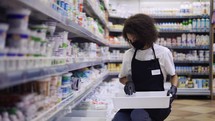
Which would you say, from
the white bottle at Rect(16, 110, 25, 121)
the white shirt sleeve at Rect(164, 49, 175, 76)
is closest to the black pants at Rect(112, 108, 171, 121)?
the white shirt sleeve at Rect(164, 49, 175, 76)

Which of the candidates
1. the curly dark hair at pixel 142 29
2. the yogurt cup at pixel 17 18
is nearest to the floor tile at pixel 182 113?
the curly dark hair at pixel 142 29

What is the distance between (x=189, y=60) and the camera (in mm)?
6922

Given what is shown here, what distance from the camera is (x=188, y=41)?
6.98m

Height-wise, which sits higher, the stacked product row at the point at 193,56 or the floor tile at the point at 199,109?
the stacked product row at the point at 193,56

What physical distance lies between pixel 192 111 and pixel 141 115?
329 centimetres

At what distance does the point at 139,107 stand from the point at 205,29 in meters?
5.13

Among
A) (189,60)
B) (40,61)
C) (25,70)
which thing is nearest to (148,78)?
(40,61)

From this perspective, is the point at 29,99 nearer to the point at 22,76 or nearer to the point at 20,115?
the point at 20,115

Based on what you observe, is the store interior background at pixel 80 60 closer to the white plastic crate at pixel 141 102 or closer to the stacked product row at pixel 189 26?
the stacked product row at pixel 189 26

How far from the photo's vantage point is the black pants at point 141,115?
2.31m

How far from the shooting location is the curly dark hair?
2.47 m

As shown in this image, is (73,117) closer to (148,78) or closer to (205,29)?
(148,78)

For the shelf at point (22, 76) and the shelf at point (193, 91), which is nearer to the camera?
the shelf at point (22, 76)

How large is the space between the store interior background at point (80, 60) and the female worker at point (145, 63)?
465mm
